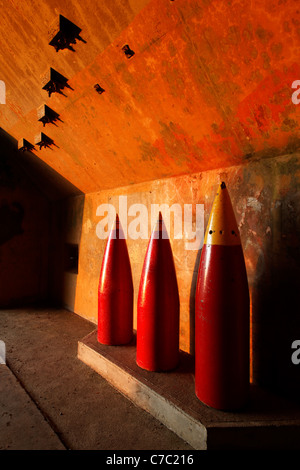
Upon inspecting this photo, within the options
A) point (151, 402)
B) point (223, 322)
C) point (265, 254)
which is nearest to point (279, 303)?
point (265, 254)

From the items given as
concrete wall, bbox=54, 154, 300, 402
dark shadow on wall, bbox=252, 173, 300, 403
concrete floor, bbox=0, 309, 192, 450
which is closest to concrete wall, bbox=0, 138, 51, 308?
concrete floor, bbox=0, 309, 192, 450

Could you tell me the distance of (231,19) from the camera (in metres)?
1.26

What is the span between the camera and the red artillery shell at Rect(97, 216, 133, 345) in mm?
2162

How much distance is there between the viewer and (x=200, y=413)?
4.42 feet

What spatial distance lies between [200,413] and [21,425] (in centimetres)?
108

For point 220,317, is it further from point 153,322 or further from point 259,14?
point 259,14

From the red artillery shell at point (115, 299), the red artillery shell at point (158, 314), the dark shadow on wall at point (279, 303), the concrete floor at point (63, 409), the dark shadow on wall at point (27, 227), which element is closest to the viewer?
the concrete floor at point (63, 409)

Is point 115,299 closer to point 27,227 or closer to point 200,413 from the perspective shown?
point 200,413

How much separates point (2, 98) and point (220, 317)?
330cm

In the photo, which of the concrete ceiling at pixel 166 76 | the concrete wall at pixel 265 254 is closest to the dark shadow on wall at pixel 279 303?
the concrete wall at pixel 265 254

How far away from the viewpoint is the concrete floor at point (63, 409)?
1.37m

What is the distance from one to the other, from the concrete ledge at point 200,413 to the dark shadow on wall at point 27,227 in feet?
9.23

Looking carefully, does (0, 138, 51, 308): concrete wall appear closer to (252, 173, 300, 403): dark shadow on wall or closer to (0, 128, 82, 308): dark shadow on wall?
(0, 128, 82, 308): dark shadow on wall

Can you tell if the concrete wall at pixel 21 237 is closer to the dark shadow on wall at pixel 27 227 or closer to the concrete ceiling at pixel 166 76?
the dark shadow on wall at pixel 27 227
